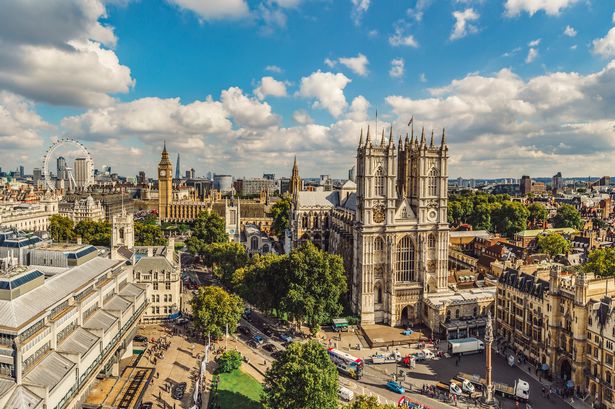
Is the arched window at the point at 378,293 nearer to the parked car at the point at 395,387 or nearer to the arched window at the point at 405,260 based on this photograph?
the arched window at the point at 405,260

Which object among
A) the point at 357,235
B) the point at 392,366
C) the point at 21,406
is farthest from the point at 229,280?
the point at 21,406

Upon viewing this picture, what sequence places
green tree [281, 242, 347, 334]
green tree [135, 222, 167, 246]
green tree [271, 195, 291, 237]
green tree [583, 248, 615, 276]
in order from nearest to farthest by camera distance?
1. green tree [281, 242, 347, 334]
2. green tree [583, 248, 615, 276]
3. green tree [135, 222, 167, 246]
4. green tree [271, 195, 291, 237]

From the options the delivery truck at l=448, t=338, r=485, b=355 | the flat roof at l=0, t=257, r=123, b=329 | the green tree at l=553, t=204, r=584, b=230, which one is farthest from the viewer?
the green tree at l=553, t=204, r=584, b=230

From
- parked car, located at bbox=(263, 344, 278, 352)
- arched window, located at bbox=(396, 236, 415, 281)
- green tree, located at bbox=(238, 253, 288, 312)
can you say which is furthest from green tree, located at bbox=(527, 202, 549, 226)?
parked car, located at bbox=(263, 344, 278, 352)

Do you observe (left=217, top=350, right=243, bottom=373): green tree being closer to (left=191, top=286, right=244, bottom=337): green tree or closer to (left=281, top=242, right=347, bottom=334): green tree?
(left=191, top=286, right=244, bottom=337): green tree

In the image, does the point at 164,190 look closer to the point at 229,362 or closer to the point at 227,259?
the point at 227,259

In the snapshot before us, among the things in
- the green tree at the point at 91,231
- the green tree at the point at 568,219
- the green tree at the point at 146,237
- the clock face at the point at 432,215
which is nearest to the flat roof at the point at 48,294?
the green tree at the point at 91,231

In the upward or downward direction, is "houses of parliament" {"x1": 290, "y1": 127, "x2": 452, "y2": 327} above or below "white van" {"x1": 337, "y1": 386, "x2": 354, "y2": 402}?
above
